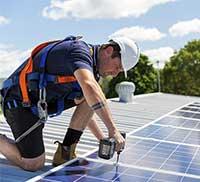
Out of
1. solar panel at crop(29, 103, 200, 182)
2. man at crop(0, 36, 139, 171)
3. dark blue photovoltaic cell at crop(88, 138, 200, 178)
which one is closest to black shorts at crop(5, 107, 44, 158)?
man at crop(0, 36, 139, 171)

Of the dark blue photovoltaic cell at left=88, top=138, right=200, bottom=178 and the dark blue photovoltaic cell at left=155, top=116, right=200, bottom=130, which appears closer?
the dark blue photovoltaic cell at left=88, top=138, right=200, bottom=178

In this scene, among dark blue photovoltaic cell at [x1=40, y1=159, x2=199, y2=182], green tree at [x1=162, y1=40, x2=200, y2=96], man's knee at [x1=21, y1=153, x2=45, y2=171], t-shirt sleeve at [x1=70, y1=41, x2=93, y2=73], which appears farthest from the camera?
green tree at [x1=162, y1=40, x2=200, y2=96]

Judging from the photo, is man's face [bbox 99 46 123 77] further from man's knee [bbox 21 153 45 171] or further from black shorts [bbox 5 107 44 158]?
man's knee [bbox 21 153 45 171]

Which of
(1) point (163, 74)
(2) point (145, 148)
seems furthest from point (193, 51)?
(2) point (145, 148)

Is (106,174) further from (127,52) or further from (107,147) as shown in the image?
(127,52)

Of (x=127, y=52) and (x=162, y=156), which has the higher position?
(x=127, y=52)

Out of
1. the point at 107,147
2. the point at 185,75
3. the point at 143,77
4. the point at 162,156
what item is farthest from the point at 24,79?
the point at 143,77

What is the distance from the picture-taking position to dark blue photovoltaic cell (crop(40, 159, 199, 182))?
12.7 feet

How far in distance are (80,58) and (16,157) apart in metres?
1.26

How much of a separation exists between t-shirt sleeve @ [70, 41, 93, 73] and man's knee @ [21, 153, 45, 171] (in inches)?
40.9

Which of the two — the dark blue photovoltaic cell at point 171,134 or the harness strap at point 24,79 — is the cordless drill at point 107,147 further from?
the dark blue photovoltaic cell at point 171,134

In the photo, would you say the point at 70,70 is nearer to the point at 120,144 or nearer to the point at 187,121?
the point at 120,144

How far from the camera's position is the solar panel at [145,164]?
3945 mm

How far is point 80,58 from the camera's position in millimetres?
3773
